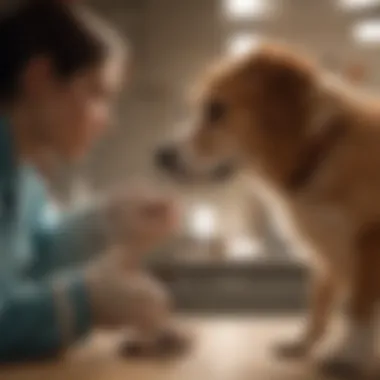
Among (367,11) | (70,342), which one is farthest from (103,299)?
(367,11)

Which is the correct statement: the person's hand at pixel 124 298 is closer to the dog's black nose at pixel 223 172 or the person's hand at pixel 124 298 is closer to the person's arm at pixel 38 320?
the person's arm at pixel 38 320

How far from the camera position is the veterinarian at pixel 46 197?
0.96 metres

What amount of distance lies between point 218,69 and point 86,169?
0.17 meters

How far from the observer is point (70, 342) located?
96cm

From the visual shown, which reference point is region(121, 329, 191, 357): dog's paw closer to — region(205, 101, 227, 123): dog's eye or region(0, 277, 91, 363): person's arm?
region(0, 277, 91, 363): person's arm

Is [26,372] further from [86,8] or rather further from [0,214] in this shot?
[86,8]

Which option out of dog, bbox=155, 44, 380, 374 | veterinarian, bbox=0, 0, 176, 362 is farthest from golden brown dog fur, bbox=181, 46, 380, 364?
veterinarian, bbox=0, 0, 176, 362

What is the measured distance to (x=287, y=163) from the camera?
0.98 m

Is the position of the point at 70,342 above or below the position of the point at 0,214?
below

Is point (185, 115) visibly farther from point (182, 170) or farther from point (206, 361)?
point (206, 361)

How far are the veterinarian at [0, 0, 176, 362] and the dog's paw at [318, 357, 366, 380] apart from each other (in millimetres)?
195

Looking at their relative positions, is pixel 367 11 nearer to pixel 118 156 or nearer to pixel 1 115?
pixel 118 156

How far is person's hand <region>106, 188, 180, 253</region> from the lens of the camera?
3.19 feet

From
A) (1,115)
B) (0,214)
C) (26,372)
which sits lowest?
(26,372)
